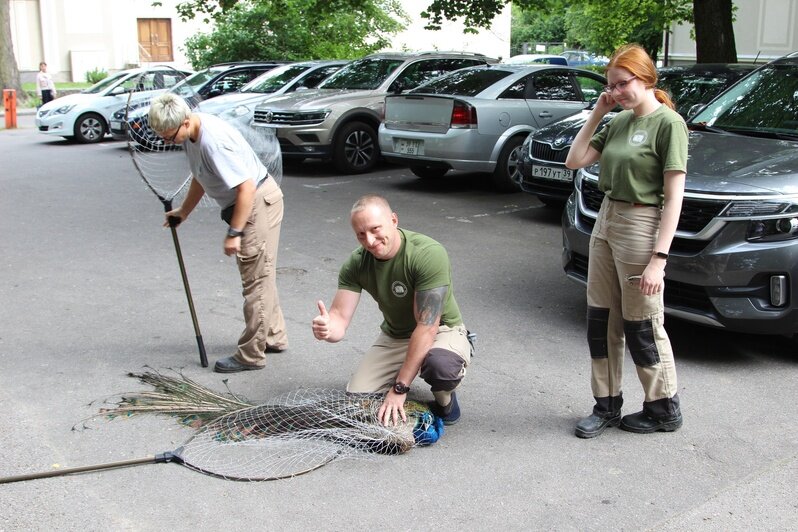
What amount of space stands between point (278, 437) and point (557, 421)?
1.42 metres

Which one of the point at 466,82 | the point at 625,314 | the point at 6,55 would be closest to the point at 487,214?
the point at 466,82

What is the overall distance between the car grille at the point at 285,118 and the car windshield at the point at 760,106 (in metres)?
7.21

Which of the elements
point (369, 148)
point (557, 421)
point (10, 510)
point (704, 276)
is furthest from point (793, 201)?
point (369, 148)

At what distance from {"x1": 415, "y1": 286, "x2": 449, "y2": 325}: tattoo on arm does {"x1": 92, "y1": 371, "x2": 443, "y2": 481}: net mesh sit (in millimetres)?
490

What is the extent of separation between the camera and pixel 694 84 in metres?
9.38

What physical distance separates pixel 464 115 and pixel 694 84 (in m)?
2.69

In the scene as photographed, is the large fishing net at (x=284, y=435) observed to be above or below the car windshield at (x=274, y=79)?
below

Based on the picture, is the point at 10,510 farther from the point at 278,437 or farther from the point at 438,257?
the point at 438,257

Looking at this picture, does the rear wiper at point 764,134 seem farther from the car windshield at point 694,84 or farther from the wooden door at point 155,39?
the wooden door at point 155,39

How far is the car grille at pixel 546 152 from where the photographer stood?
9070 millimetres

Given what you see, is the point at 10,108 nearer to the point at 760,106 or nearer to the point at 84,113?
the point at 84,113

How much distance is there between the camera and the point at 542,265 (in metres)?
7.80

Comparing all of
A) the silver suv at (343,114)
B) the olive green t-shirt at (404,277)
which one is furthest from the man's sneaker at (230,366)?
the silver suv at (343,114)

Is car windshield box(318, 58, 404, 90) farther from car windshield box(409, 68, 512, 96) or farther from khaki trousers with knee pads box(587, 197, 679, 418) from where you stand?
khaki trousers with knee pads box(587, 197, 679, 418)
